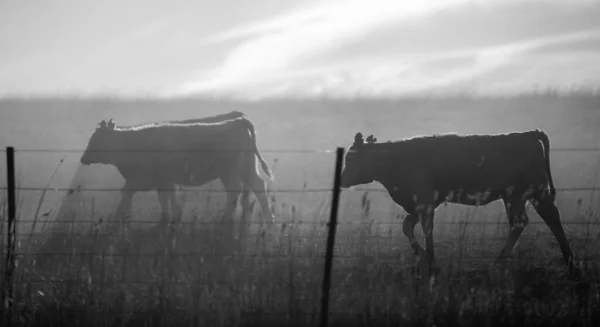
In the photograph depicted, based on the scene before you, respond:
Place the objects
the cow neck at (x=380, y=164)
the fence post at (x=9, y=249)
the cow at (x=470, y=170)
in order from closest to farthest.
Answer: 1. the fence post at (x=9, y=249)
2. the cow at (x=470, y=170)
3. the cow neck at (x=380, y=164)

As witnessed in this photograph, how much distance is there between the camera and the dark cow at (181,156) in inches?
524

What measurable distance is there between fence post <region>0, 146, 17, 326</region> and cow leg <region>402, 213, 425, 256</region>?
4752mm

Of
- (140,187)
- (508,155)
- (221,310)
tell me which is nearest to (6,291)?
(221,310)

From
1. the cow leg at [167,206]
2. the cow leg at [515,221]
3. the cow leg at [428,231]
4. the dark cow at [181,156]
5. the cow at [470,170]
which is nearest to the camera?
the cow leg at [428,231]

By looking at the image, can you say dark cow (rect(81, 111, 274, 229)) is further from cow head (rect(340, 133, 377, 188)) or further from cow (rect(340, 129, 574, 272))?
cow (rect(340, 129, 574, 272))

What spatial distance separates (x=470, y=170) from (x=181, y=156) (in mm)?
6393

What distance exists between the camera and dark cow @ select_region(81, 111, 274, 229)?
43.7 ft

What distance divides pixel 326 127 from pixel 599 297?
74.7ft

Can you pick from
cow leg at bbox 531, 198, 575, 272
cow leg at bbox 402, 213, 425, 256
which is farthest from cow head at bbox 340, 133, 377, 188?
cow leg at bbox 531, 198, 575, 272

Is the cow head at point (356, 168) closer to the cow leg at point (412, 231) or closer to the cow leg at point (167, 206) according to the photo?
the cow leg at point (412, 231)

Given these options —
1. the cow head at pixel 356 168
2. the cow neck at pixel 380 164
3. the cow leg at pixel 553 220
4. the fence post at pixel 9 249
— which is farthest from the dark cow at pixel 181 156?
the fence post at pixel 9 249

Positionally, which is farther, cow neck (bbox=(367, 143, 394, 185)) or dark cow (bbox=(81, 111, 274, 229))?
dark cow (bbox=(81, 111, 274, 229))

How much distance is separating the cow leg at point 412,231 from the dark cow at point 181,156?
15.3 ft

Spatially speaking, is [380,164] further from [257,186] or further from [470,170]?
[257,186]
